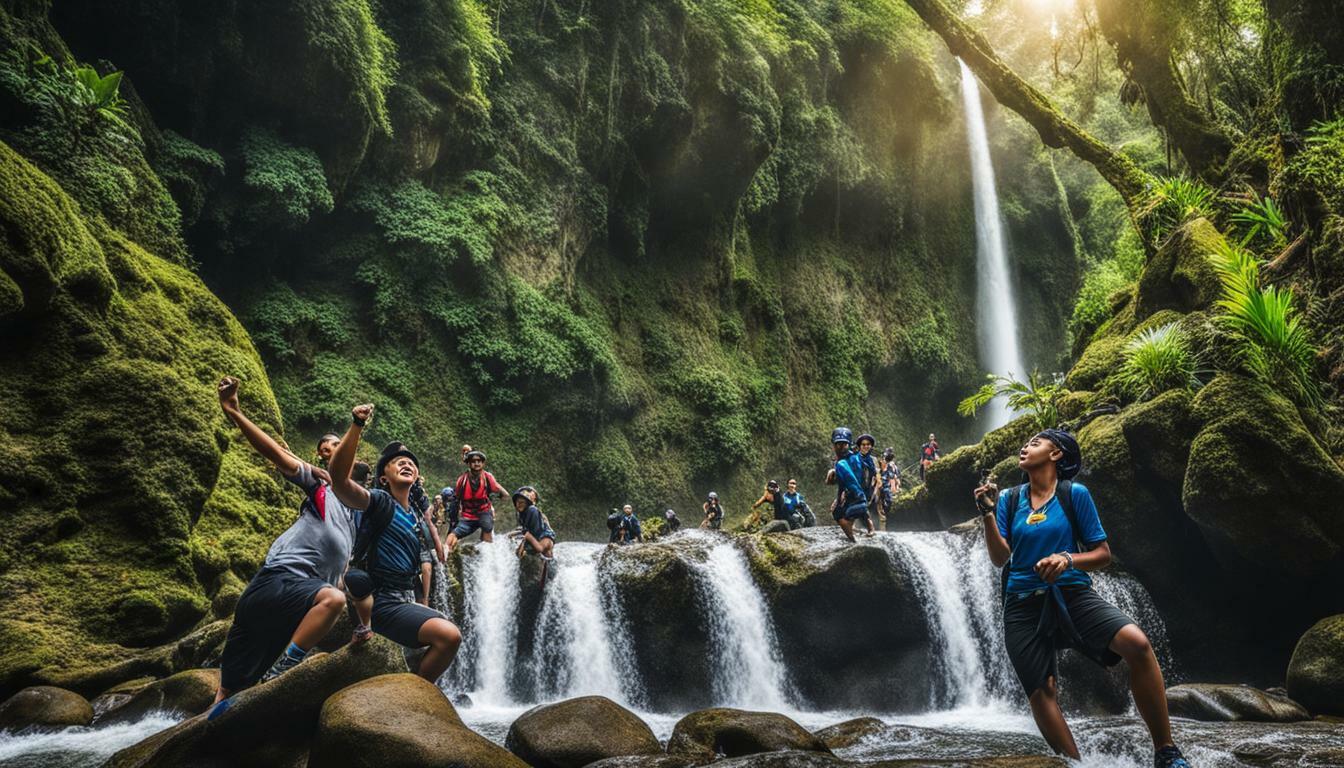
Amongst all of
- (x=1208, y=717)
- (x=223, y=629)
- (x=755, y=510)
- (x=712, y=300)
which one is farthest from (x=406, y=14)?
(x=1208, y=717)

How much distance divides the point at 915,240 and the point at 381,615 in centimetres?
A: 3031

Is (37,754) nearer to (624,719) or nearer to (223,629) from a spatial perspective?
(223,629)

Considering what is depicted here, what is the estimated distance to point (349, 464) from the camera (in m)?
4.40

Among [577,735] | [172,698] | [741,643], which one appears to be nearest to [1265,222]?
[741,643]

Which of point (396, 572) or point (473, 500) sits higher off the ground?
point (473, 500)

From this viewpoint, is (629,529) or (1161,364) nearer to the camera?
(1161,364)

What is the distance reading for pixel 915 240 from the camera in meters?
32.3

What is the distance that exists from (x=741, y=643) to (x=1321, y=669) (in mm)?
6117

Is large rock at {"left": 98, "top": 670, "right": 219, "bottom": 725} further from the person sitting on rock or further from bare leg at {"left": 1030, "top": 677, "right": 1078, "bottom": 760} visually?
bare leg at {"left": 1030, "top": 677, "right": 1078, "bottom": 760}

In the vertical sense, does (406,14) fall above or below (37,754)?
above

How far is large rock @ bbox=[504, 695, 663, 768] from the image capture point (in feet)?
Result: 19.1

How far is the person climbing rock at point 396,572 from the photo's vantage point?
4.89m

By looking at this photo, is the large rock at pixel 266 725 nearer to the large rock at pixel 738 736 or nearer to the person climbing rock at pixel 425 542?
the large rock at pixel 738 736

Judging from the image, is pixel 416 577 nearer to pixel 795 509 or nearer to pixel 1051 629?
pixel 1051 629
